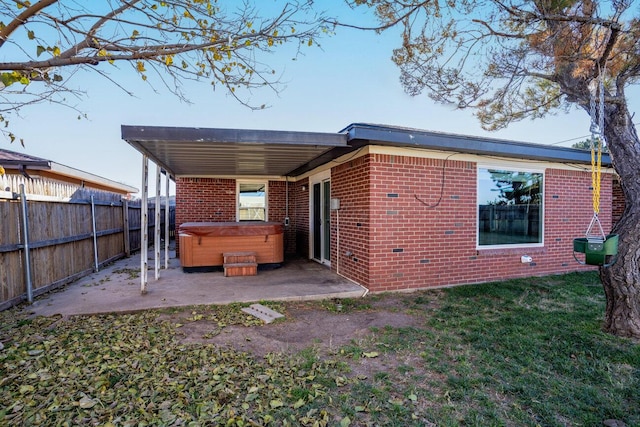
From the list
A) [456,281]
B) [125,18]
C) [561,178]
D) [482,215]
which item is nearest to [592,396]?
[456,281]

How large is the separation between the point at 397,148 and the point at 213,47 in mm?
3236

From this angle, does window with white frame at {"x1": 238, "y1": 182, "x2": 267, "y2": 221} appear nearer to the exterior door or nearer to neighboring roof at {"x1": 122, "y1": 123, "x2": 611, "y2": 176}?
the exterior door

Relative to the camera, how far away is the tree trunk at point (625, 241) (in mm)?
3541

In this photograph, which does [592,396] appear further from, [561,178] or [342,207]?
[561,178]

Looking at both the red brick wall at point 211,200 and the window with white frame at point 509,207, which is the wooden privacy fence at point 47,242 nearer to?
the red brick wall at point 211,200

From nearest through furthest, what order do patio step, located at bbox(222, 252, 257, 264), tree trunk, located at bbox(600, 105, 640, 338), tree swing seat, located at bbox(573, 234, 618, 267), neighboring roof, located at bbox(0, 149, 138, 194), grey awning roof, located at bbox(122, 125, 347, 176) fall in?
tree swing seat, located at bbox(573, 234, 618, 267) < tree trunk, located at bbox(600, 105, 640, 338) < grey awning roof, located at bbox(122, 125, 347, 176) < patio step, located at bbox(222, 252, 257, 264) < neighboring roof, located at bbox(0, 149, 138, 194)

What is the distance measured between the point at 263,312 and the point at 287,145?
8.01 ft

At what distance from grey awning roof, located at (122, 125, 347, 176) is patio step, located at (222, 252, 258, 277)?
1.95 metres

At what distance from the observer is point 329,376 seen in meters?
2.72

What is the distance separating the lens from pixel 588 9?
385 centimetres

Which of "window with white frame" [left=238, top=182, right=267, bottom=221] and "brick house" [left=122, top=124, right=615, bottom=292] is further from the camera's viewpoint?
"window with white frame" [left=238, top=182, right=267, bottom=221]

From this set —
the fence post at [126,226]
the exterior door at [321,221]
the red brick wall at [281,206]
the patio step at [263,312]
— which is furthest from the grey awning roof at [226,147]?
the patio step at [263,312]

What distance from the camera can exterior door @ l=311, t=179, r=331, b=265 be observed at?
24.5 ft

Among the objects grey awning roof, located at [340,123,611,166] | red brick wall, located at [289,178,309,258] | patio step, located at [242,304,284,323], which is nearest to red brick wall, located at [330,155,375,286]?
grey awning roof, located at [340,123,611,166]
